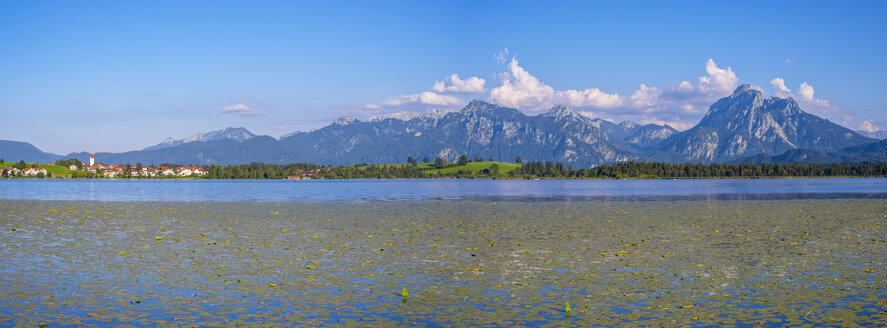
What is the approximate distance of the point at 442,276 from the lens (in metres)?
26.2

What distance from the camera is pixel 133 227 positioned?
162ft

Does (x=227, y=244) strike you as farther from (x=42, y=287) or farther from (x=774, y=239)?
(x=774, y=239)

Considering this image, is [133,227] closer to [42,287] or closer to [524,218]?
[42,287]

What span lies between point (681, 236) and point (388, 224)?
900 inches

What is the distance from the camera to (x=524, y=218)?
60281 mm

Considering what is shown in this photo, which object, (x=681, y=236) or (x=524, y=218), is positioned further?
(x=524, y=218)

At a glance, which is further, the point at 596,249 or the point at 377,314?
the point at 596,249

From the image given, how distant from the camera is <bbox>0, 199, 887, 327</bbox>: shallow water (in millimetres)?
19078

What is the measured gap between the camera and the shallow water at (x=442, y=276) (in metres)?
19.1

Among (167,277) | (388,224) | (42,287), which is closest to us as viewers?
(42,287)

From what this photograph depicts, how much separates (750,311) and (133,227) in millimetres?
44879

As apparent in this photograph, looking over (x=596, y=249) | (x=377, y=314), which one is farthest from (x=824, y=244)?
(x=377, y=314)

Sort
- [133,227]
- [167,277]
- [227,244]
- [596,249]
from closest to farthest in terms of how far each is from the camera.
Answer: [167,277], [596,249], [227,244], [133,227]

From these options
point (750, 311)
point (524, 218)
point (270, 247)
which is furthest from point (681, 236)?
point (270, 247)
